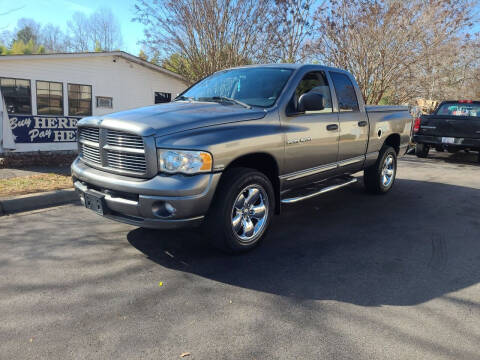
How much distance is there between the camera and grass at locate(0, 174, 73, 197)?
6027 mm

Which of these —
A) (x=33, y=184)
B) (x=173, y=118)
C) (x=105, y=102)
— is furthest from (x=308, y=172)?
(x=105, y=102)

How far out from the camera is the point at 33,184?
656 centimetres

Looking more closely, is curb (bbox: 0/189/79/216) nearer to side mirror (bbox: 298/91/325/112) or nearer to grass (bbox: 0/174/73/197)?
grass (bbox: 0/174/73/197)

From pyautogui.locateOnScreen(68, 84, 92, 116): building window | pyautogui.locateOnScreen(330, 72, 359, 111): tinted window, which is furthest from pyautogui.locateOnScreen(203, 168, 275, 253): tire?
pyautogui.locateOnScreen(68, 84, 92, 116): building window

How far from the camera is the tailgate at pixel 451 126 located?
999cm

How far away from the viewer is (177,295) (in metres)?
3.03

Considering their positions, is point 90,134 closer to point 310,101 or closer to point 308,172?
point 310,101

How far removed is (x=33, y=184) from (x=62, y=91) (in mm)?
7430

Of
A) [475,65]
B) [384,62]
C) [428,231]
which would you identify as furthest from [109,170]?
[475,65]

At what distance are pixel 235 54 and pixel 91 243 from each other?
12703 mm

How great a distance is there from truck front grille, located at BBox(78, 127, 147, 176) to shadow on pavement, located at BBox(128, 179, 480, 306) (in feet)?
3.19

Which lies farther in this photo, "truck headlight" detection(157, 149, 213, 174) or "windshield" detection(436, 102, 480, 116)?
"windshield" detection(436, 102, 480, 116)

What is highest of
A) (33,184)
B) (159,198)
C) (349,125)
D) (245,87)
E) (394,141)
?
(245,87)

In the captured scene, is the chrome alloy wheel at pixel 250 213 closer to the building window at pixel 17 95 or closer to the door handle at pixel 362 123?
the door handle at pixel 362 123
